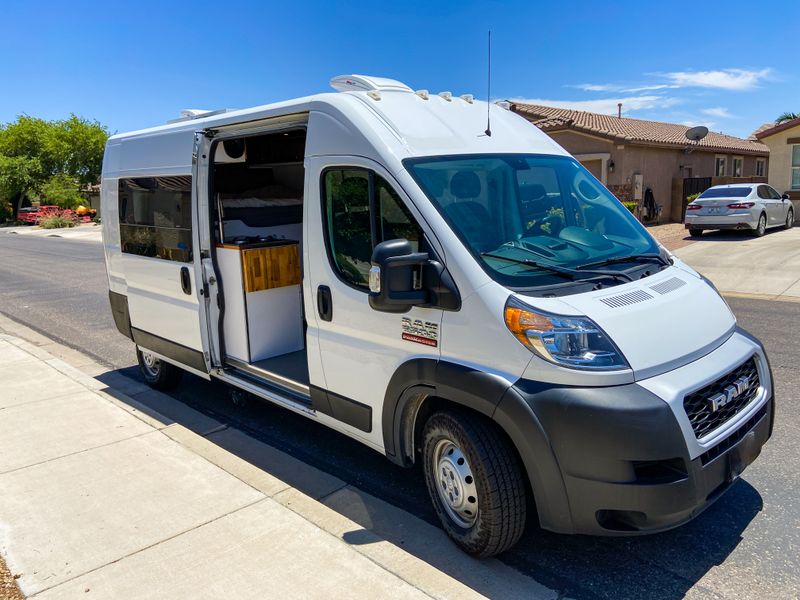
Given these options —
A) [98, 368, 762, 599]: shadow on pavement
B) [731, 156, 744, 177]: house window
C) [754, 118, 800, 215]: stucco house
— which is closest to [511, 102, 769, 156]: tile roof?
[731, 156, 744, 177]: house window

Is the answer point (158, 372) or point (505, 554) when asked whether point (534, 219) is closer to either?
point (505, 554)

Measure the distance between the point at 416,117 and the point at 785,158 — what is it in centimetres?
2238

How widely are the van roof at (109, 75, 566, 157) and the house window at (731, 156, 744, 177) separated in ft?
96.5

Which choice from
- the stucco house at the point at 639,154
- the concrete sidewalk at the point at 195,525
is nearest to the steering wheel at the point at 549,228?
the concrete sidewalk at the point at 195,525

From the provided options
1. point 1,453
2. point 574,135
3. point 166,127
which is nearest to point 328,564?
point 1,453

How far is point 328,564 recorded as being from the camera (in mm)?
3316

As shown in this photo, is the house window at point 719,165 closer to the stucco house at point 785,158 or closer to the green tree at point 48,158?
the stucco house at point 785,158

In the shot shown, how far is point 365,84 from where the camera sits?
13.5 ft

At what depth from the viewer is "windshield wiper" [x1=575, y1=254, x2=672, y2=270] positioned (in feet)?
11.3

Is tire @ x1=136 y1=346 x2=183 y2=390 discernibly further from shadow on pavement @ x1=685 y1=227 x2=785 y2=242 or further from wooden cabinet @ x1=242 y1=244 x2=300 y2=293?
shadow on pavement @ x1=685 y1=227 x2=785 y2=242

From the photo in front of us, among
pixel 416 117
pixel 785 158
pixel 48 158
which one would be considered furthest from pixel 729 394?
pixel 48 158

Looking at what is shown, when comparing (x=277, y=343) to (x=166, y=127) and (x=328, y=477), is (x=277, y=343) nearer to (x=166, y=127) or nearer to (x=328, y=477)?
(x=328, y=477)

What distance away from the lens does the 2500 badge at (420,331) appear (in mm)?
3303

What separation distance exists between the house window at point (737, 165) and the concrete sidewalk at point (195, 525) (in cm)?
3052
